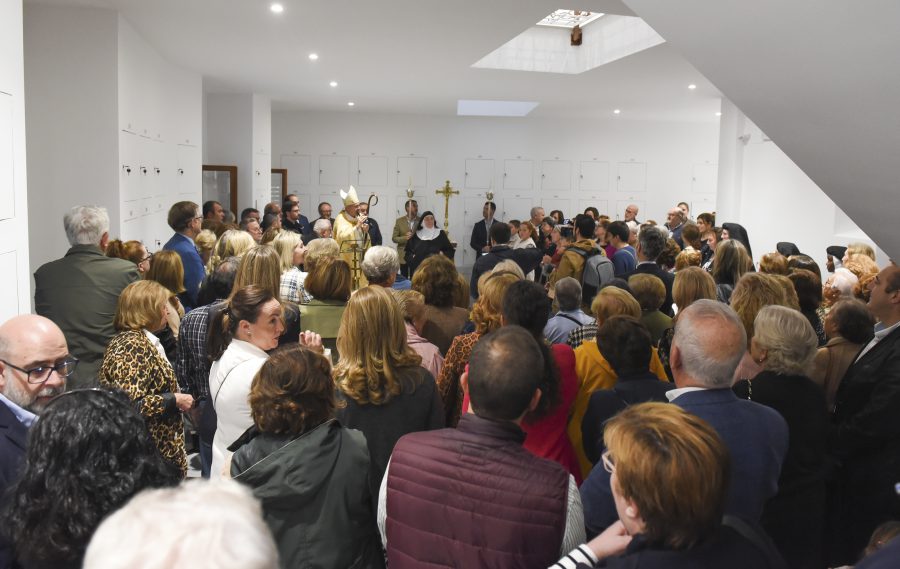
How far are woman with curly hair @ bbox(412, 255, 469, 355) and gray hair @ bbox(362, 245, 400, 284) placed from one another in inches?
17.6

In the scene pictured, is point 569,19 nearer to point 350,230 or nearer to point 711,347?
point 350,230

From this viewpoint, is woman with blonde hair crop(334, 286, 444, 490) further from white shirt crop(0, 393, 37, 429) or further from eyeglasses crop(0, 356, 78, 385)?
white shirt crop(0, 393, 37, 429)

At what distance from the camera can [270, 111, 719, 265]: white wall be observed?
1728cm

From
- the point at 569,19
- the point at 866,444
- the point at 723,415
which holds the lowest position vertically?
the point at 866,444

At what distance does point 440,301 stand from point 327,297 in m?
0.66

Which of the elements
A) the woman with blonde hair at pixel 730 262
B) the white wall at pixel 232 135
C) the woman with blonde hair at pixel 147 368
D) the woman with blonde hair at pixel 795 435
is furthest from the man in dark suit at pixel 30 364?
the white wall at pixel 232 135

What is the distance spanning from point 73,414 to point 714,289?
3896mm

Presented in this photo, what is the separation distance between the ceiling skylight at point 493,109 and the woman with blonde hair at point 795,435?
46.6ft

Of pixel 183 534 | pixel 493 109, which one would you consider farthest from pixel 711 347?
pixel 493 109

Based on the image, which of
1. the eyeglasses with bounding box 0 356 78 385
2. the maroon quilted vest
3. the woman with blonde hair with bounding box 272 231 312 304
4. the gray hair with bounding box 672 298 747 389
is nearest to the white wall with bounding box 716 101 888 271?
the woman with blonde hair with bounding box 272 231 312 304

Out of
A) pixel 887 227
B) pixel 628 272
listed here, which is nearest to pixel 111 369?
pixel 887 227

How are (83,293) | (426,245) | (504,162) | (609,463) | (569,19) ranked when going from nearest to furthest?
1. (609,463)
2. (83,293)
3. (569,19)
4. (426,245)
5. (504,162)

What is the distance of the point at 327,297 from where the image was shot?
4383 mm

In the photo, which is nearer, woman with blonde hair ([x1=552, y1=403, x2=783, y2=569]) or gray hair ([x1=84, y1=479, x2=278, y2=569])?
gray hair ([x1=84, y1=479, x2=278, y2=569])
